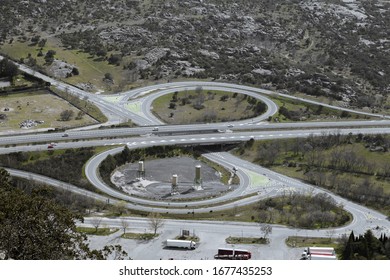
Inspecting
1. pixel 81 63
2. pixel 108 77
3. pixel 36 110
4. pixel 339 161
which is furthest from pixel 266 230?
pixel 81 63

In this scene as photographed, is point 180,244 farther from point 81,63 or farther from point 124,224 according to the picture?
point 81,63

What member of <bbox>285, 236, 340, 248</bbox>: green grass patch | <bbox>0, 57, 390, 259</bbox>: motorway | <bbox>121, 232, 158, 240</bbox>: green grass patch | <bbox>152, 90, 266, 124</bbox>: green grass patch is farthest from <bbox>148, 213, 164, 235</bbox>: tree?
<bbox>152, 90, 266, 124</bbox>: green grass patch

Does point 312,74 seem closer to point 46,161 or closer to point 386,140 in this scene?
point 386,140

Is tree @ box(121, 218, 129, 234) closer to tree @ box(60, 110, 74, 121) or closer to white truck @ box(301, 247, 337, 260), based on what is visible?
white truck @ box(301, 247, 337, 260)

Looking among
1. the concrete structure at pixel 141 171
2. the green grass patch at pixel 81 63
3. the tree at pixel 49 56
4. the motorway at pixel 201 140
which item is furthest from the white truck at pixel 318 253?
the tree at pixel 49 56

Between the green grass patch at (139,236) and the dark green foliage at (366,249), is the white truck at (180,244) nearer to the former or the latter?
the green grass patch at (139,236)

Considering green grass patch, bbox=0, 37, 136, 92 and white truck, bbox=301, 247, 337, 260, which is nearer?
white truck, bbox=301, 247, 337, 260
